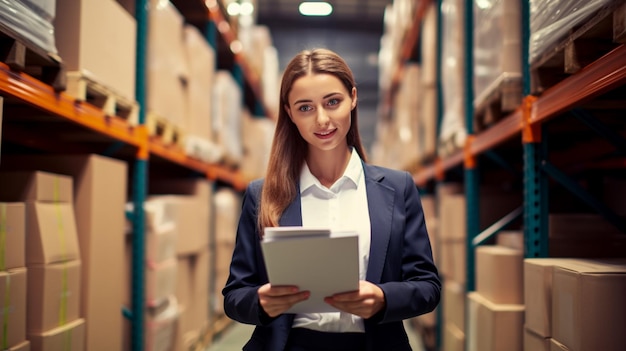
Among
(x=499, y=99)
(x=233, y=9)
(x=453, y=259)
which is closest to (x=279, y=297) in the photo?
(x=499, y=99)

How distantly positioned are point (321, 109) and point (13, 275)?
1.52 metres

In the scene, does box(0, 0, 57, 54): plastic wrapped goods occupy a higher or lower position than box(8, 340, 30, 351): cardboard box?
higher

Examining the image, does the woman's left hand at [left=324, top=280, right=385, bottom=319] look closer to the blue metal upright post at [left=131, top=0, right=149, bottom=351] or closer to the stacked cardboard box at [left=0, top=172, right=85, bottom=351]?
the stacked cardboard box at [left=0, top=172, right=85, bottom=351]

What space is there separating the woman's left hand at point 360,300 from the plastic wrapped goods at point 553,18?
4.17 ft

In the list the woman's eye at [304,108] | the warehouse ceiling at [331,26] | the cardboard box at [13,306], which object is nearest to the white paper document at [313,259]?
the woman's eye at [304,108]

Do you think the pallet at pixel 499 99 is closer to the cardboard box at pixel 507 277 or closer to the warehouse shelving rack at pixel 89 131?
the cardboard box at pixel 507 277

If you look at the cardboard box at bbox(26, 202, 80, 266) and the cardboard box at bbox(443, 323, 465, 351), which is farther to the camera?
the cardboard box at bbox(443, 323, 465, 351)

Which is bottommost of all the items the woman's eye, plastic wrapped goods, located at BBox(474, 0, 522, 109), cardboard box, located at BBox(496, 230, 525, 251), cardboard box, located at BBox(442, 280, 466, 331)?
cardboard box, located at BBox(442, 280, 466, 331)

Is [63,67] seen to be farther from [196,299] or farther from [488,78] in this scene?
[196,299]

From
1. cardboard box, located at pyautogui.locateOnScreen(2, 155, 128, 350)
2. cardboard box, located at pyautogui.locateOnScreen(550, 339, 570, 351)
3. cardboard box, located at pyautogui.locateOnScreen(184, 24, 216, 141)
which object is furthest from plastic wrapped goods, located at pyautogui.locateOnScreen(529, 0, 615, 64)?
cardboard box, located at pyautogui.locateOnScreen(184, 24, 216, 141)

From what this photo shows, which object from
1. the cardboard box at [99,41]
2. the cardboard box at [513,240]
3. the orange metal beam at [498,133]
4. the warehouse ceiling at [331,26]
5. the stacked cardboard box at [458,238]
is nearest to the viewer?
the cardboard box at [99,41]

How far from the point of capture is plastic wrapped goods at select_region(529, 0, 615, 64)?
86.2 inches

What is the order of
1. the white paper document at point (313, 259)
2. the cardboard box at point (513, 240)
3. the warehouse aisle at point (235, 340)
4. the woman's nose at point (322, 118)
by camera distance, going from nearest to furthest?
the white paper document at point (313, 259) < the woman's nose at point (322, 118) < the cardboard box at point (513, 240) < the warehouse aisle at point (235, 340)

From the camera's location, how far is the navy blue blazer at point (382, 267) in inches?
73.1
